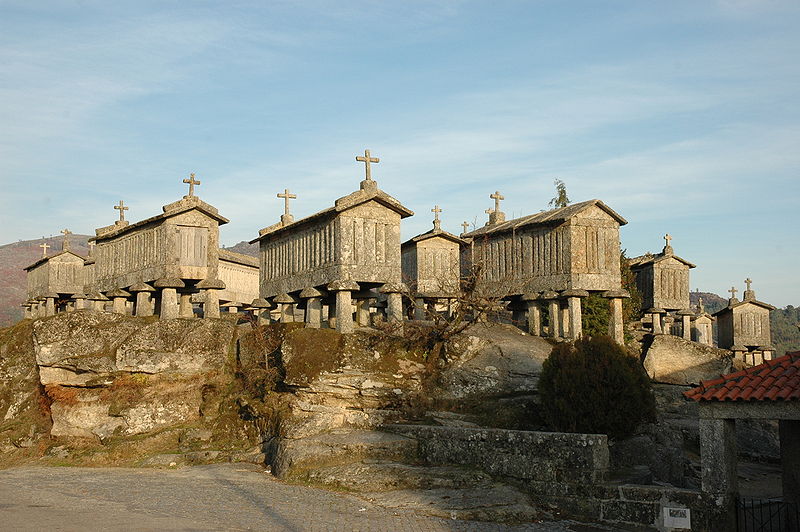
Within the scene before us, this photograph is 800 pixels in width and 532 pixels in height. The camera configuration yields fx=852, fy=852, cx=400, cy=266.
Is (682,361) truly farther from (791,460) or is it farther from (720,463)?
(720,463)

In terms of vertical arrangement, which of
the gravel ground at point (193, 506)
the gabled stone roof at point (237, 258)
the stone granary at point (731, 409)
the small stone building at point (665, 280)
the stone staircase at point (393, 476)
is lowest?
the gravel ground at point (193, 506)

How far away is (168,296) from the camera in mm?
24453

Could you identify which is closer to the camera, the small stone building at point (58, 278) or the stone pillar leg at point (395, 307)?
the stone pillar leg at point (395, 307)

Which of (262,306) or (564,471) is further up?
(262,306)

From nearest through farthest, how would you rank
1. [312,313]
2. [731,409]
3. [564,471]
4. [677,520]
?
[677,520] → [731,409] → [564,471] → [312,313]

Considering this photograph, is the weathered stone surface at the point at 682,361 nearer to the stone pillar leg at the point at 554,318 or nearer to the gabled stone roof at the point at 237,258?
the stone pillar leg at the point at 554,318

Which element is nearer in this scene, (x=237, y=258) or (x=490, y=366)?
(x=490, y=366)

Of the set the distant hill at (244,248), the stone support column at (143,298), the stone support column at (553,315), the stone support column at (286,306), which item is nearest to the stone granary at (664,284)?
the stone support column at (553,315)

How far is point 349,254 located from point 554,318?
296 inches

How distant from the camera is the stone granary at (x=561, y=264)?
25.4 metres

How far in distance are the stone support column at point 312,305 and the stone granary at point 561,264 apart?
185 inches

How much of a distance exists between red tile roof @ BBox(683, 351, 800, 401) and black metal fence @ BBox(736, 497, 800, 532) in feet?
6.57

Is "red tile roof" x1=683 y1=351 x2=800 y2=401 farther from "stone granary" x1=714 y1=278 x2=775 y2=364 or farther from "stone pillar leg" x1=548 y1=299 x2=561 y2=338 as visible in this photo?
"stone granary" x1=714 y1=278 x2=775 y2=364

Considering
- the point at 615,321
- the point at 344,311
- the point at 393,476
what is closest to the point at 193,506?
the point at 393,476
